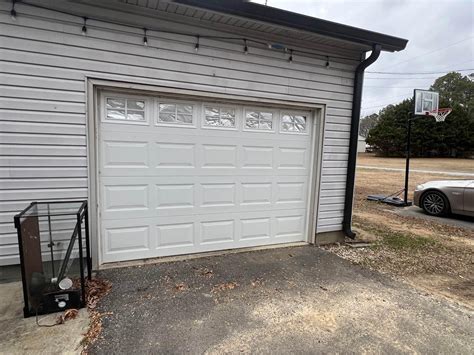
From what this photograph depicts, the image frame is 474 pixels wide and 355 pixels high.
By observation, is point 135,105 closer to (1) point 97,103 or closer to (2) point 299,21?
(1) point 97,103

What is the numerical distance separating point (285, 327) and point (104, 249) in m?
2.27

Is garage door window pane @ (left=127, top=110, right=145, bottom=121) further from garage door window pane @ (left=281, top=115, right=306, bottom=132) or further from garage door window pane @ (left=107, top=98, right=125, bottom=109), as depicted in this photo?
garage door window pane @ (left=281, top=115, right=306, bottom=132)

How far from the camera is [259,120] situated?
3.83 m

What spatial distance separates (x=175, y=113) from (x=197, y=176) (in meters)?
0.84

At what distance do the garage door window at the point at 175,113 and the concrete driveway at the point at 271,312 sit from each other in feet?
5.89

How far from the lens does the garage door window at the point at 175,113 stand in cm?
332

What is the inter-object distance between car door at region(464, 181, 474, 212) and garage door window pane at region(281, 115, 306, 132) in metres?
4.62

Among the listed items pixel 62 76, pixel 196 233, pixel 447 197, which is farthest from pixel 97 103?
pixel 447 197

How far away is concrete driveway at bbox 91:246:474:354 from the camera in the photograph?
6.76 ft

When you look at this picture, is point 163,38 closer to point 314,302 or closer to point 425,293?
point 314,302

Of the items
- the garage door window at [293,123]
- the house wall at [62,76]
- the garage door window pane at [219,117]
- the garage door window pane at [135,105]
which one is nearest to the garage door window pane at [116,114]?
the garage door window pane at [135,105]

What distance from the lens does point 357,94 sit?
4.07m

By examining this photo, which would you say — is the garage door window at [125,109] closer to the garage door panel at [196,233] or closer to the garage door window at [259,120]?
the garage door panel at [196,233]

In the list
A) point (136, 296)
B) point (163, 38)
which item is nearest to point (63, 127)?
point (163, 38)
